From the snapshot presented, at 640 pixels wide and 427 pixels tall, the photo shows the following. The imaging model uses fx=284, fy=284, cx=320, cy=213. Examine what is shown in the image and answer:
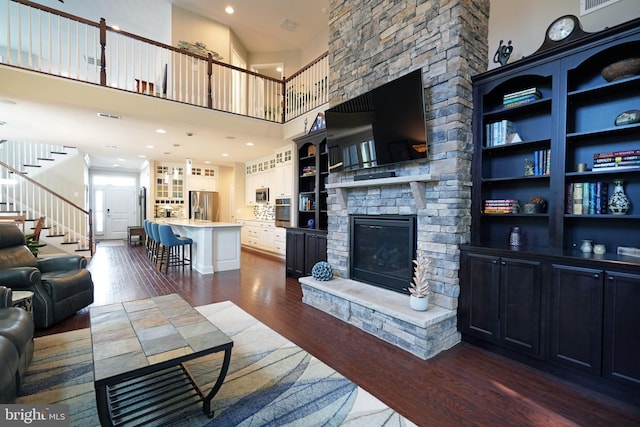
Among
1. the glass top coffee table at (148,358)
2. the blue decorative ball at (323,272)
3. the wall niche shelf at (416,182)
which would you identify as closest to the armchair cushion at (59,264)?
the glass top coffee table at (148,358)

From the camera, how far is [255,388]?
6.47 ft

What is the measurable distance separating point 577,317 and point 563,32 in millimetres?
2346

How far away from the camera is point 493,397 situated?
1.92m

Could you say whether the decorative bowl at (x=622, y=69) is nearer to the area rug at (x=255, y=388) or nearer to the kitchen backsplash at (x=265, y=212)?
the area rug at (x=255, y=388)

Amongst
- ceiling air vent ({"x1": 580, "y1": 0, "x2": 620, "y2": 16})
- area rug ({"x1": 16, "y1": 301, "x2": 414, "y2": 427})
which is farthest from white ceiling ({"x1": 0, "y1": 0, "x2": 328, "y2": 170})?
ceiling air vent ({"x1": 580, "y1": 0, "x2": 620, "y2": 16})

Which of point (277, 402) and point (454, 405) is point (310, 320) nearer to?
point (277, 402)

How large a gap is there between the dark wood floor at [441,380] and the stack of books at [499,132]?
1.97 metres

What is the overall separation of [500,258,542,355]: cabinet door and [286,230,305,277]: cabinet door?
308 centimetres

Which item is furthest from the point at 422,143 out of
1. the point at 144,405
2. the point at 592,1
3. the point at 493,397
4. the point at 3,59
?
the point at 3,59

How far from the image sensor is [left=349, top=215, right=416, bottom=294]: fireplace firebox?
311 cm

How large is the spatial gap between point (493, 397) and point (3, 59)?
12.7 metres

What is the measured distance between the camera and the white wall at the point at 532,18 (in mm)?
2500

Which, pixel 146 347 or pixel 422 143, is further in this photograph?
pixel 422 143

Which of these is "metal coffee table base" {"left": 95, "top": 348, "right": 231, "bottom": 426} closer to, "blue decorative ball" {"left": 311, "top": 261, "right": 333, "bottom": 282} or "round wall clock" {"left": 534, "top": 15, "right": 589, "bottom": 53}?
"blue decorative ball" {"left": 311, "top": 261, "right": 333, "bottom": 282}
